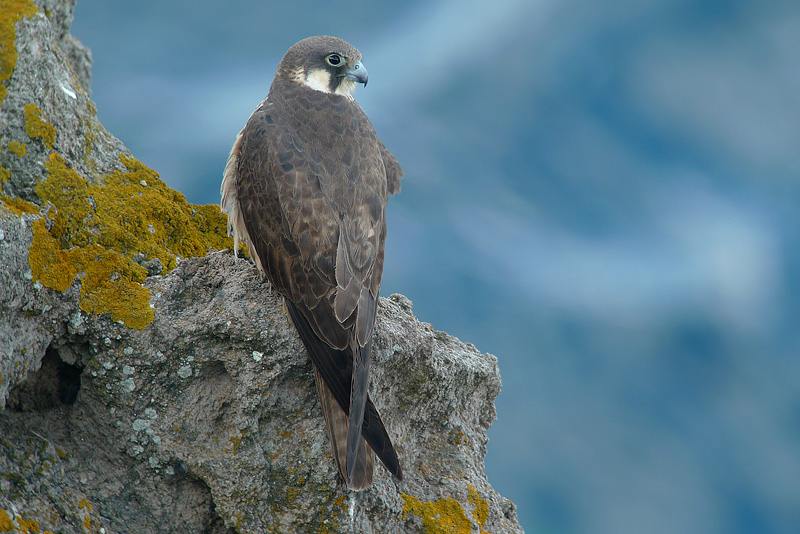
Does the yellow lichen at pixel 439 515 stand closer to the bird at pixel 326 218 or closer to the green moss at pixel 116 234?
the bird at pixel 326 218

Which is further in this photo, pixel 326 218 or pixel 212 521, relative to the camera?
pixel 326 218

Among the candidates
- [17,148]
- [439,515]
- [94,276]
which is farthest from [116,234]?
[439,515]

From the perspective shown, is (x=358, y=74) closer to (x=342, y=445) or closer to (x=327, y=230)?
(x=327, y=230)

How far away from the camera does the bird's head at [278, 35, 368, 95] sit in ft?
13.9

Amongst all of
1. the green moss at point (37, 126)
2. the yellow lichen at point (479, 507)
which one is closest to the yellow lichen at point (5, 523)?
the green moss at point (37, 126)

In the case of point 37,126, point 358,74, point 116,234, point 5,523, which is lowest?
point 5,523

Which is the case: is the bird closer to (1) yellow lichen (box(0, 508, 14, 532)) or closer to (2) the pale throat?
(2) the pale throat

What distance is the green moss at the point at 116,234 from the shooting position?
10.2 ft

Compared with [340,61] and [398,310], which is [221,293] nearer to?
[398,310]

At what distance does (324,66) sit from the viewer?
14.0 feet

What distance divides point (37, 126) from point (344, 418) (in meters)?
2.04

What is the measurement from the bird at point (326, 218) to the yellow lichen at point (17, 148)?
99 centimetres

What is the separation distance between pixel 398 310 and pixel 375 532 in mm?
1154

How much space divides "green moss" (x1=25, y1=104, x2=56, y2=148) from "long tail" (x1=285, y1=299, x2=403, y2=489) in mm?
1562
